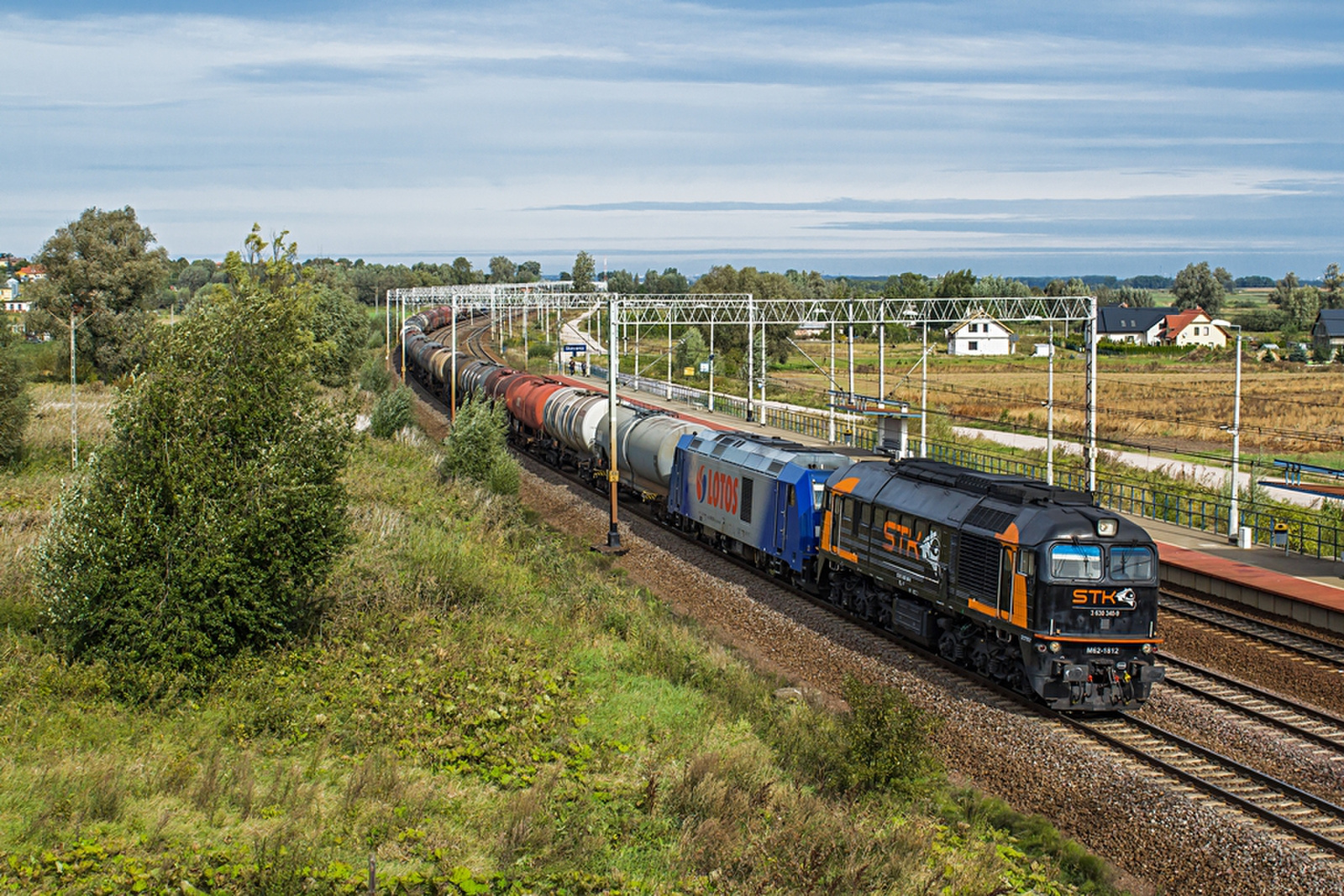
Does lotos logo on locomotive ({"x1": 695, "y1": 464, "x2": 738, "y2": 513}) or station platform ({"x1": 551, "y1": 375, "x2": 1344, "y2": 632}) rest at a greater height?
lotos logo on locomotive ({"x1": 695, "y1": 464, "x2": 738, "y2": 513})

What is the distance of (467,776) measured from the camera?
14.9 metres

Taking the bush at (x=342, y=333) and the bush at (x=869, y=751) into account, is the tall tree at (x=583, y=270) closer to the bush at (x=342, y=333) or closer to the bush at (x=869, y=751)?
the bush at (x=342, y=333)

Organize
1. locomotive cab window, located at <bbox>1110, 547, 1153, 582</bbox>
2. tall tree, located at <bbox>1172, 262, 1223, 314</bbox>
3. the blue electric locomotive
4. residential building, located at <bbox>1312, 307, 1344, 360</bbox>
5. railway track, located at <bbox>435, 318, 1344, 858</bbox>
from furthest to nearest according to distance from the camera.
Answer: tall tree, located at <bbox>1172, 262, 1223, 314</bbox> < residential building, located at <bbox>1312, 307, 1344, 360</bbox> < the blue electric locomotive < locomotive cab window, located at <bbox>1110, 547, 1153, 582</bbox> < railway track, located at <bbox>435, 318, 1344, 858</bbox>

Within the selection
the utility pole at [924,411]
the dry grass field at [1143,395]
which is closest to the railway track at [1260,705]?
the utility pole at [924,411]

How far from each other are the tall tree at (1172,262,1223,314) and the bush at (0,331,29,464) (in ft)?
634

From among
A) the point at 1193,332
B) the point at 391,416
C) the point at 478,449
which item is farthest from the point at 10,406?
the point at 1193,332

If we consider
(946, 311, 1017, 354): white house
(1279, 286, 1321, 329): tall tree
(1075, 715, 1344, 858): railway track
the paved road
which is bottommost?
(1075, 715, 1344, 858): railway track

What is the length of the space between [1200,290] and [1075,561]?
199648 mm

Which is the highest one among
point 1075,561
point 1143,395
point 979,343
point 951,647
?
point 979,343

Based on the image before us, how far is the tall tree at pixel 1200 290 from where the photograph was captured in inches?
Result: 7677

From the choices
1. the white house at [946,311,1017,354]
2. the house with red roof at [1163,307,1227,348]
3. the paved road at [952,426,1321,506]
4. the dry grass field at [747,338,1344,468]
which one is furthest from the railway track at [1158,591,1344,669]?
the house with red roof at [1163,307,1227,348]

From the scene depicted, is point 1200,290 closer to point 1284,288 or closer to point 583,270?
point 1284,288

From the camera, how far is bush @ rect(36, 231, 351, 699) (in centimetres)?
1670

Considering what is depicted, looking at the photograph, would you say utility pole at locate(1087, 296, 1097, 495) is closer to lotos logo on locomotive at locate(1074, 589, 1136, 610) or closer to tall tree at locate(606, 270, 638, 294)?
lotos logo on locomotive at locate(1074, 589, 1136, 610)
